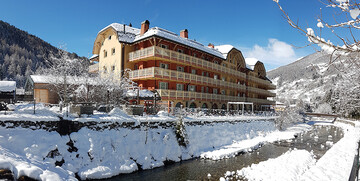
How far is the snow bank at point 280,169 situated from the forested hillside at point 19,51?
114 m

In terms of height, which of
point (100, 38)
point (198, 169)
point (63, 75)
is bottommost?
point (198, 169)

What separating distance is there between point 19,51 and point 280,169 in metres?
154

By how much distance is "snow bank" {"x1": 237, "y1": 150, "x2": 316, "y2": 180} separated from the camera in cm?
1155

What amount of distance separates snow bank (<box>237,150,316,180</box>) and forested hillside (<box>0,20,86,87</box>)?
114 m

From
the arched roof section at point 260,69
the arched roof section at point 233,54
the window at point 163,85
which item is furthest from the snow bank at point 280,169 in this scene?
the arched roof section at point 260,69

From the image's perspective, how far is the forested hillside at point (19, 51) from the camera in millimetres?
107312

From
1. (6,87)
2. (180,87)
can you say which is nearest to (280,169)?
(180,87)

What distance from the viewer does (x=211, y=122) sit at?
837 inches

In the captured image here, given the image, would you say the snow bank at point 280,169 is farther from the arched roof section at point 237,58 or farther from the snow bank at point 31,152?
the arched roof section at point 237,58

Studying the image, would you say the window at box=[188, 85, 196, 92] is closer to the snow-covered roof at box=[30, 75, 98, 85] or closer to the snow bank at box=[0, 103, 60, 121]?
the snow-covered roof at box=[30, 75, 98, 85]

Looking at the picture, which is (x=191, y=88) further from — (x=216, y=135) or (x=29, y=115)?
(x=29, y=115)

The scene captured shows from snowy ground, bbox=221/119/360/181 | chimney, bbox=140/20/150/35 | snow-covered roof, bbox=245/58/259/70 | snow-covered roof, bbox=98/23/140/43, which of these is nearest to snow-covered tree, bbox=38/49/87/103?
snow-covered roof, bbox=98/23/140/43

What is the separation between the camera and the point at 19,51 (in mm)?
124938

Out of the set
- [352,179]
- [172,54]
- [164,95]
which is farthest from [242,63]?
[352,179]
